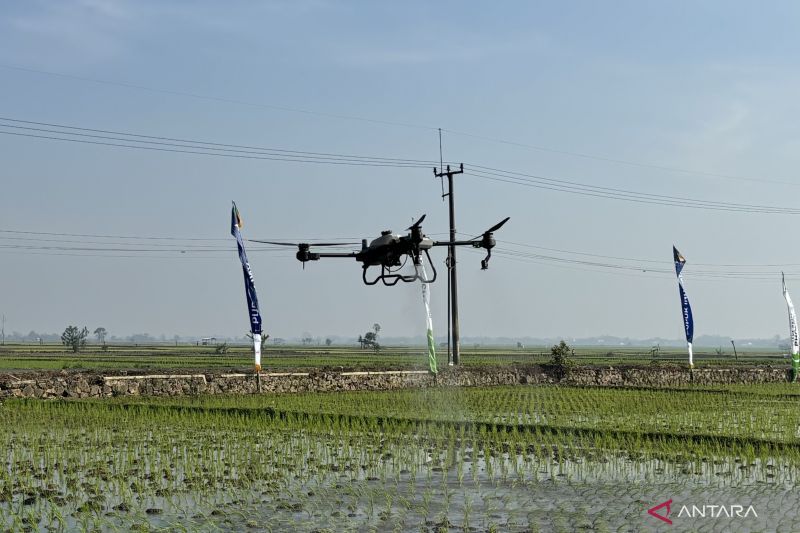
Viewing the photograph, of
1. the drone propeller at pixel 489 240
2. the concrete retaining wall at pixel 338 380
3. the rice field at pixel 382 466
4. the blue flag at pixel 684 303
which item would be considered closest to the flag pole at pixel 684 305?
the blue flag at pixel 684 303

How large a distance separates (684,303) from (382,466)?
88.9 ft

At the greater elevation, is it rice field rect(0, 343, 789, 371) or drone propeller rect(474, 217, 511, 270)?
drone propeller rect(474, 217, 511, 270)

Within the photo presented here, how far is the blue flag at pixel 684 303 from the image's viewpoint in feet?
124

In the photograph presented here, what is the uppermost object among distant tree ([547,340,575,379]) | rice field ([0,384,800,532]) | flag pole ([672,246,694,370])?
flag pole ([672,246,694,370])

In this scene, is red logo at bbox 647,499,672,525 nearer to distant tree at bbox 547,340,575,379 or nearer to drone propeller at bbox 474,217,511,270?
drone propeller at bbox 474,217,511,270

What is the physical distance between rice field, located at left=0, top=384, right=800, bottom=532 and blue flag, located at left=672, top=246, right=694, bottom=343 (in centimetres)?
1360

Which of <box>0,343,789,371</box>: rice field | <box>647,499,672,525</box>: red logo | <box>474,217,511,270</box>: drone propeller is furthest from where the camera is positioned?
<box>0,343,789,371</box>: rice field

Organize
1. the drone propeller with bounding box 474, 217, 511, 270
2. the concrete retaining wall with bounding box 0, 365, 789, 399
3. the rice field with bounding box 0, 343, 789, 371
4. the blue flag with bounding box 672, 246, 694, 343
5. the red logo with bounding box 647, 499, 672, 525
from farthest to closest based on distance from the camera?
the rice field with bounding box 0, 343, 789, 371 → the blue flag with bounding box 672, 246, 694, 343 → the concrete retaining wall with bounding box 0, 365, 789, 399 → the drone propeller with bounding box 474, 217, 511, 270 → the red logo with bounding box 647, 499, 672, 525

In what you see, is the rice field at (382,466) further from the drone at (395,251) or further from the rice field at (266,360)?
the rice field at (266,360)

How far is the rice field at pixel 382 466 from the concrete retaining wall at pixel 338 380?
2277 millimetres

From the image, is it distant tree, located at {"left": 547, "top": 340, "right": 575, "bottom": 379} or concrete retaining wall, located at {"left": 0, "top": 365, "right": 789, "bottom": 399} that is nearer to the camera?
concrete retaining wall, located at {"left": 0, "top": 365, "right": 789, "bottom": 399}

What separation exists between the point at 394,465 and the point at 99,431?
275 inches

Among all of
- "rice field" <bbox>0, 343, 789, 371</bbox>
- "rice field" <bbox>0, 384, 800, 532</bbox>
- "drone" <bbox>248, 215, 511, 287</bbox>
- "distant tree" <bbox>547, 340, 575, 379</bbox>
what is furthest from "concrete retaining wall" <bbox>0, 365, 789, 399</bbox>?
"drone" <bbox>248, 215, 511, 287</bbox>

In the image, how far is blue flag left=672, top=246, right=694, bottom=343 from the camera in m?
37.7
